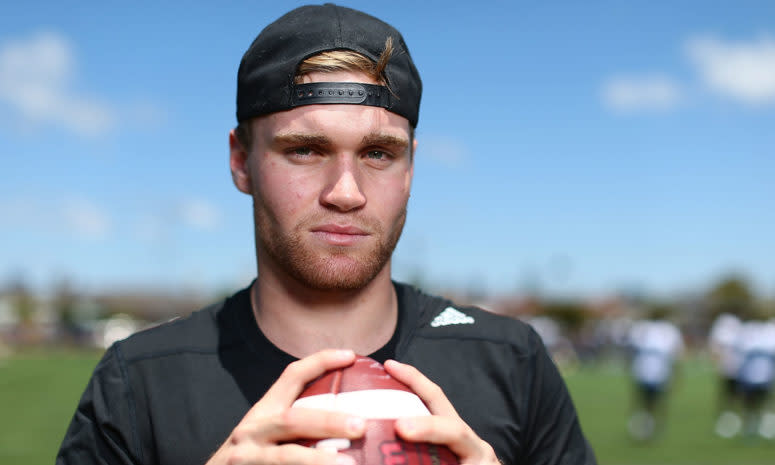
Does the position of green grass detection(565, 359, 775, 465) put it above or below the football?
below

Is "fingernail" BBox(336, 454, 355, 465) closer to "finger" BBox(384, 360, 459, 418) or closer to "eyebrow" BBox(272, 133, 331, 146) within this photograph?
"finger" BBox(384, 360, 459, 418)

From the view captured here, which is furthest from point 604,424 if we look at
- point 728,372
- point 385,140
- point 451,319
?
point 385,140

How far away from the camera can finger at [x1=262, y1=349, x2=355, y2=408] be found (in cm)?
147

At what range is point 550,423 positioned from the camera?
213cm

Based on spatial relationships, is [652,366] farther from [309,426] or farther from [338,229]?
[309,426]

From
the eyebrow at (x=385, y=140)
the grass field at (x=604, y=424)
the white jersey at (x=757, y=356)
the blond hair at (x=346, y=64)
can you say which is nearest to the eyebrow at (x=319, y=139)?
the eyebrow at (x=385, y=140)

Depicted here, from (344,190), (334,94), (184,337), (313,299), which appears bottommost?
(184,337)

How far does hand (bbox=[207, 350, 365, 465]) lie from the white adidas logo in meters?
0.81

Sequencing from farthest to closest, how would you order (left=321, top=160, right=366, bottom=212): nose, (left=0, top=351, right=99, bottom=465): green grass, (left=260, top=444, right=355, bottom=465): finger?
(left=0, top=351, right=99, bottom=465): green grass < (left=321, top=160, right=366, bottom=212): nose < (left=260, top=444, right=355, bottom=465): finger

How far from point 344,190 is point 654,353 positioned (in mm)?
11482

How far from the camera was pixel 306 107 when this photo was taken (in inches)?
73.5

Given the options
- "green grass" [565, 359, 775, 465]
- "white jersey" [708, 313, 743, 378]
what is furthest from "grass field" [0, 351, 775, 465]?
"white jersey" [708, 313, 743, 378]

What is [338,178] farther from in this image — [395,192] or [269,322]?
[269,322]

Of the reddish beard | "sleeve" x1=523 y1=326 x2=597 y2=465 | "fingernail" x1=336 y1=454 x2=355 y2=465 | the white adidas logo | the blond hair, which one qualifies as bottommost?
"sleeve" x1=523 y1=326 x2=597 y2=465
